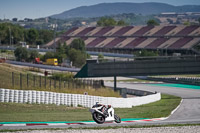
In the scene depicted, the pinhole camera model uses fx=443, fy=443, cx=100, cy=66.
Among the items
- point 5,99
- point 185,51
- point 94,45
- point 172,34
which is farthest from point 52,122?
point 94,45

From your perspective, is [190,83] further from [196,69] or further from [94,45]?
[94,45]

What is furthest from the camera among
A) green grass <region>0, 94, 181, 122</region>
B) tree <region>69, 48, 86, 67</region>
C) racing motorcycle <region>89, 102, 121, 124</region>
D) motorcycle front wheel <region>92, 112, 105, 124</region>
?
tree <region>69, 48, 86, 67</region>

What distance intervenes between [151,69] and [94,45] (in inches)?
3748

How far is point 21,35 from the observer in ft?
579

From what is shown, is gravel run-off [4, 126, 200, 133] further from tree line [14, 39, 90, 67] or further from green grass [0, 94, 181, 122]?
tree line [14, 39, 90, 67]

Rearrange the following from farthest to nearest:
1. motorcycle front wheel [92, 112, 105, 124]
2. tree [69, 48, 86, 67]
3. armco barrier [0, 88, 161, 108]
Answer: tree [69, 48, 86, 67] → armco barrier [0, 88, 161, 108] → motorcycle front wheel [92, 112, 105, 124]

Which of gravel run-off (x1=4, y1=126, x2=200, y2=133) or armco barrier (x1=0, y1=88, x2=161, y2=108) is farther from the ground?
gravel run-off (x1=4, y1=126, x2=200, y2=133)

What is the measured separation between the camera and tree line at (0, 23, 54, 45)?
167925mm

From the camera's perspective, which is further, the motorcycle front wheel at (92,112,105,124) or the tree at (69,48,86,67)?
the tree at (69,48,86,67)

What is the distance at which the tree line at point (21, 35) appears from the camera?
551 feet

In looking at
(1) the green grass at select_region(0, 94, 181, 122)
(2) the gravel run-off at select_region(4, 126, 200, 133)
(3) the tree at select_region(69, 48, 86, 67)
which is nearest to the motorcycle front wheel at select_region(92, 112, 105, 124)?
(2) the gravel run-off at select_region(4, 126, 200, 133)

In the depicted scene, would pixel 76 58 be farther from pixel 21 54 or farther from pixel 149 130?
pixel 149 130

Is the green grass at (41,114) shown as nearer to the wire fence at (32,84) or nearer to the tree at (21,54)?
the wire fence at (32,84)

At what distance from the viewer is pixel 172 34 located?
13900cm
